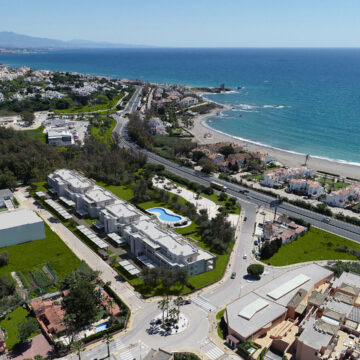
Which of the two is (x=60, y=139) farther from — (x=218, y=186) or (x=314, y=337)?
(x=314, y=337)

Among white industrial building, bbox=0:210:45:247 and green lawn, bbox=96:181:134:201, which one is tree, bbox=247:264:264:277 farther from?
white industrial building, bbox=0:210:45:247

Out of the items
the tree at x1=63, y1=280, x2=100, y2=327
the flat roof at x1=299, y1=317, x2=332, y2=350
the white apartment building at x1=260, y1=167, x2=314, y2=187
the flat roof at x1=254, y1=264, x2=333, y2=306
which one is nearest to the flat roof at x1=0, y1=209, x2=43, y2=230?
the tree at x1=63, y1=280, x2=100, y2=327

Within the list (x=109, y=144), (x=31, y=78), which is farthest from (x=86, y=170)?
(x=31, y=78)

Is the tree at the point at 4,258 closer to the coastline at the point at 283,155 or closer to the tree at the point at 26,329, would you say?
the tree at the point at 26,329

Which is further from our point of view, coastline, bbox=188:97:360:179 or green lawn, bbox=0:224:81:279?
coastline, bbox=188:97:360:179

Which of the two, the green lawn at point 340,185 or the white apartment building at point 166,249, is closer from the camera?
the white apartment building at point 166,249

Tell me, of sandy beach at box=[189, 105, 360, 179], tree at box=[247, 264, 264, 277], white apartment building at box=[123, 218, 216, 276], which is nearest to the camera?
white apartment building at box=[123, 218, 216, 276]

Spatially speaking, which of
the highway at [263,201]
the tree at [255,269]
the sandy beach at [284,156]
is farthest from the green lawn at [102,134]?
the tree at [255,269]
